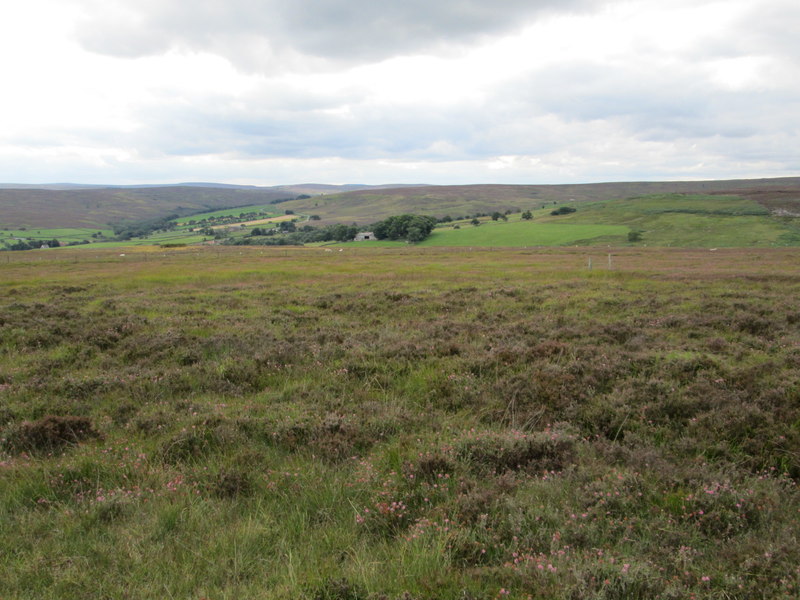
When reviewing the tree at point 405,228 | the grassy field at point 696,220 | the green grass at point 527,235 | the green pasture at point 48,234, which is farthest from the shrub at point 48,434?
the green pasture at point 48,234

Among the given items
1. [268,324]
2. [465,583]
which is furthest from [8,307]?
[465,583]

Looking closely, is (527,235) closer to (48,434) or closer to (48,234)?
(48,434)

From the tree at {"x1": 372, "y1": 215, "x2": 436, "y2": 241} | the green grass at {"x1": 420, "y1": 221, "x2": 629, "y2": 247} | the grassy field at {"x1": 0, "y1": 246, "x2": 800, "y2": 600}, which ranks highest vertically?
the tree at {"x1": 372, "y1": 215, "x2": 436, "y2": 241}

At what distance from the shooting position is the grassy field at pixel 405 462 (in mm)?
3484

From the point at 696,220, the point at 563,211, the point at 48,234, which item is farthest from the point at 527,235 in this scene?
the point at 48,234

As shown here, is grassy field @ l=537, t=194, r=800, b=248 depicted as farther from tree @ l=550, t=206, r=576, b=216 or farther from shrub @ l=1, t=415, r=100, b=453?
shrub @ l=1, t=415, r=100, b=453

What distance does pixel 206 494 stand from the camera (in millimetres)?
4738

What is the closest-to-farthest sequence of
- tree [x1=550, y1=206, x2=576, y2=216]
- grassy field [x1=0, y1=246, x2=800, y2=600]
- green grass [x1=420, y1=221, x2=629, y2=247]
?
1. grassy field [x1=0, y1=246, x2=800, y2=600]
2. green grass [x1=420, y1=221, x2=629, y2=247]
3. tree [x1=550, y1=206, x2=576, y2=216]

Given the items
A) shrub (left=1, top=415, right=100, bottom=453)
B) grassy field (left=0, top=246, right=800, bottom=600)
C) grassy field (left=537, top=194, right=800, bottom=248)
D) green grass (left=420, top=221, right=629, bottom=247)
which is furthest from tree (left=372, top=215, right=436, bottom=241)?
shrub (left=1, top=415, right=100, bottom=453)

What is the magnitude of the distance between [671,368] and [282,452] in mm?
7020

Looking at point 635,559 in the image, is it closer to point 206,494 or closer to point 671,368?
point 206,494

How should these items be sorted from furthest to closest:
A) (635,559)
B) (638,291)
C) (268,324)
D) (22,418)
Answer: (638,291), (268,324), (22,418), (635,559)

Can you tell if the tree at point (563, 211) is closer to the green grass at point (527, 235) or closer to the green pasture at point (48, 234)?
the green grass at point (527, 235)

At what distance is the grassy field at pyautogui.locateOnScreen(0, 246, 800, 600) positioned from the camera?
11.4 ft
